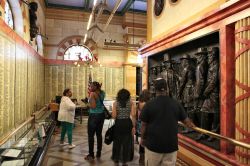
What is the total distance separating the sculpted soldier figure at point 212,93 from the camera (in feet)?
11.7

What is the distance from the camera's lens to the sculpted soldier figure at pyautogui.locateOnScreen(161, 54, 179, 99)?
5002 millimetres

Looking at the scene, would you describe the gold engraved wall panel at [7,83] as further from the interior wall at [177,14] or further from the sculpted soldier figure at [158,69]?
the sculpted soldier figure at [158,69]

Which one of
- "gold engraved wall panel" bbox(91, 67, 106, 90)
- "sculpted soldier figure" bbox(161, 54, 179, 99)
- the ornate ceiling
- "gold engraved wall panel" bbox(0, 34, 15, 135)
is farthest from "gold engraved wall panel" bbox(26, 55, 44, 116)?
the ornate ceiling

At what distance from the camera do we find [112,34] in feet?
38.5

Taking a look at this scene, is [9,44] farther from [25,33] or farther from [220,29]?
[220,29]

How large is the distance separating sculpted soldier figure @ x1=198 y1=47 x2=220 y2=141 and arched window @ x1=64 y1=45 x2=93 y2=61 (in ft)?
26.5

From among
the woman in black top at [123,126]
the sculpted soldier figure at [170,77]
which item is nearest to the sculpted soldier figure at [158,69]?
the sculpted soldier figure at [170,77]

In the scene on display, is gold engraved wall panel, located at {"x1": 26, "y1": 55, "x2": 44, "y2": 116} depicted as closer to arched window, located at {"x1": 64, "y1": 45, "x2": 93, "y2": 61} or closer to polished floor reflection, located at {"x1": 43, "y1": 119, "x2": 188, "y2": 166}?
polished floor reflection, located at {"x1": 43, "y1": 119, "x2": 188, "y2": 166}

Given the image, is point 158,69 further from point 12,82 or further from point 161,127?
point 161,127

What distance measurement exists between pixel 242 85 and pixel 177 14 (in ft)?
7.79

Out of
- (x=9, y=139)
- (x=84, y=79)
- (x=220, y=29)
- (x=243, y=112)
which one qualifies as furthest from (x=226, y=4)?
(x=84, y=79)

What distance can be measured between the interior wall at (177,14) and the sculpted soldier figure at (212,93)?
690mm

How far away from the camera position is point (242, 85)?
293 centimetres

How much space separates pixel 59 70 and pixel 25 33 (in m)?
4.85
